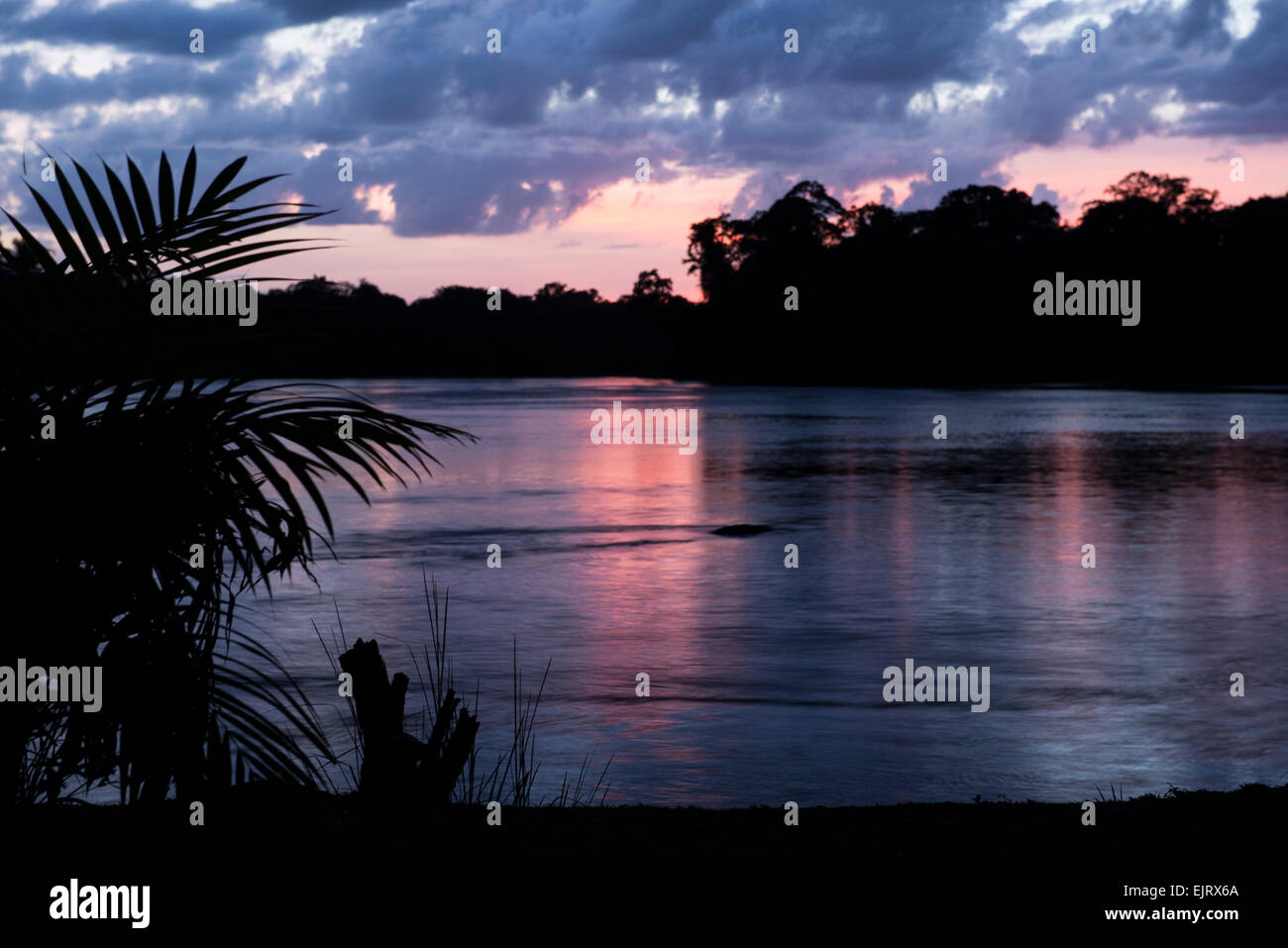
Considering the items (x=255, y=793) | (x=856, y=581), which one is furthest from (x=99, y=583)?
(x=856, y=581)

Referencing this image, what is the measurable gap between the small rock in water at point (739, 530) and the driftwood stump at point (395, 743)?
565 inches

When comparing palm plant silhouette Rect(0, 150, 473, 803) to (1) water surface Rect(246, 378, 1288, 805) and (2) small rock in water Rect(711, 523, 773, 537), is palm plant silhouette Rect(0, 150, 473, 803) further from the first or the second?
(2) small rock in water Rect(711, 523, 773, 537)

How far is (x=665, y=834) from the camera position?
4.59 metres

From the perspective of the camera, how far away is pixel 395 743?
18.8ft

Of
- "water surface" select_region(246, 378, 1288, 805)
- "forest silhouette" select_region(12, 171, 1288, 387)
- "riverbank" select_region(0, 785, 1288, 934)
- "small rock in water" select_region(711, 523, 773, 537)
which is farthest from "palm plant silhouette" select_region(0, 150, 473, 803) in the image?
"forest silhouette" select_region(12, 171, 1288, 387)

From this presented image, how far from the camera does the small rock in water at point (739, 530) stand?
66.8 feet

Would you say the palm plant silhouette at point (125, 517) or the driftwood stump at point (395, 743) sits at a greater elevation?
the palm plant silhouette at point (125, 517)

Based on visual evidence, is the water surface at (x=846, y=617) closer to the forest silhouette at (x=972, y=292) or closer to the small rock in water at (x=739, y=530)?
the small rock in water at (x=739, y=530)

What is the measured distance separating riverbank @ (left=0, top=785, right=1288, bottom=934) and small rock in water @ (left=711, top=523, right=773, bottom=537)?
15.6m
